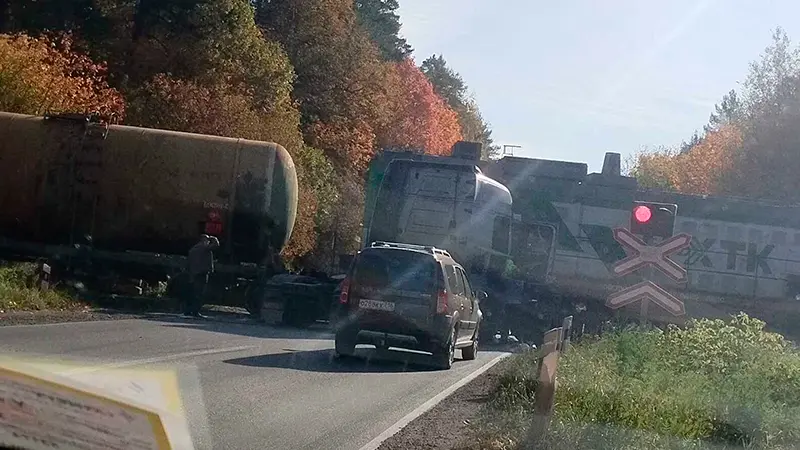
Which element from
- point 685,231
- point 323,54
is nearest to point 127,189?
point 685,231

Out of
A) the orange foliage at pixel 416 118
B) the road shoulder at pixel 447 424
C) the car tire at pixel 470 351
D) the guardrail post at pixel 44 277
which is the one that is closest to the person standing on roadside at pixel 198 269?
the guardrail post at pixel 44 277

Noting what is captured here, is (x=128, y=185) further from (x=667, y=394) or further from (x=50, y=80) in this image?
(x=667, y=394)

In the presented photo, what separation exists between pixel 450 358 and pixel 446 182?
8.43 m

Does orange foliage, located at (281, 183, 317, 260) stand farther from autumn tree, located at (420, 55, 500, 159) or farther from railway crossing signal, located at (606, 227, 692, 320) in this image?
autumn tree, located at (420, 55, 500, 159)

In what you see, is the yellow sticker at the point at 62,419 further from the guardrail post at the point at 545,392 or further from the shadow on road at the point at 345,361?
the shadow on road at the point at 345,361

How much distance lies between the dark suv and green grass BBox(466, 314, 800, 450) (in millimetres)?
2033

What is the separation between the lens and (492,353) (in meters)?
21.6

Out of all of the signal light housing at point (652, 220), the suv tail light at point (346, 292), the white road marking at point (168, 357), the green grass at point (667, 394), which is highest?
the signal light housing at point (652, 220)

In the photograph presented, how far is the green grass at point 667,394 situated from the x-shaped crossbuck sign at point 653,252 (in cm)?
106

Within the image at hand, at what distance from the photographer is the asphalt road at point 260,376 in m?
10.0

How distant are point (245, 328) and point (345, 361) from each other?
491 centimetres

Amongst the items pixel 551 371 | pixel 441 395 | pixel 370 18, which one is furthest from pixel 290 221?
pixel 370 18

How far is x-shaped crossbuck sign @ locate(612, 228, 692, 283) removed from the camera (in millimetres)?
14625

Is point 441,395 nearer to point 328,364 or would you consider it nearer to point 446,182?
point 328,364
